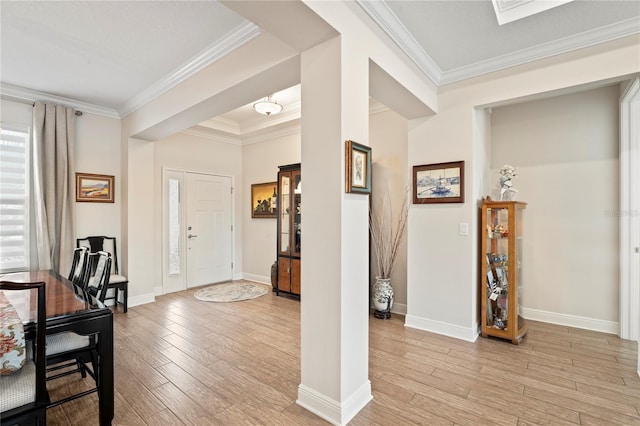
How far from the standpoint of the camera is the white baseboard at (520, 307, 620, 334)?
3.22m

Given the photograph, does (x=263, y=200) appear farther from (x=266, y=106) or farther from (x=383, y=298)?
(x=383, y=298)

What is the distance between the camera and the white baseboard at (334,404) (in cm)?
189

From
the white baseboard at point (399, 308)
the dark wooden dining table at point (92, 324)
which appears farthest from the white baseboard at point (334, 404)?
the white baseboard at point (399, 308)

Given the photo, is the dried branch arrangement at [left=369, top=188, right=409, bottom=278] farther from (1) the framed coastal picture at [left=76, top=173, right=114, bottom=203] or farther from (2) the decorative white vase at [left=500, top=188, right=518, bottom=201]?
(1) the framed coastal picture at [left=76, top=173, right=114, bottom=203]

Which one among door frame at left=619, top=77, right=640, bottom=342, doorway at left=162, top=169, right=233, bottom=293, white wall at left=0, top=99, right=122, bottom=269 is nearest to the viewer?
door frame at left=619, top=77, right=640, bottom=342

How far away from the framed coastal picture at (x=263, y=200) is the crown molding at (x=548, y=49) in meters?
3.30

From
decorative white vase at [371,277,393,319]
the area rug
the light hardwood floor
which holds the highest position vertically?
decorative white vase at [371,277,393,319]

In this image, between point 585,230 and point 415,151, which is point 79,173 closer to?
point 415,151

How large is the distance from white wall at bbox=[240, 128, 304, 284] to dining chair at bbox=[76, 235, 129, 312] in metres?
2.18

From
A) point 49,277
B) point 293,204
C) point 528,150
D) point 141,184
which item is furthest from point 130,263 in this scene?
point 528,150

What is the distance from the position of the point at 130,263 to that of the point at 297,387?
3302 mm

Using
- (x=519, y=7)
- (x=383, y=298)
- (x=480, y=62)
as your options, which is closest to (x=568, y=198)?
(x=480, y=62)

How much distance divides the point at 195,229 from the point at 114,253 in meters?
1.29

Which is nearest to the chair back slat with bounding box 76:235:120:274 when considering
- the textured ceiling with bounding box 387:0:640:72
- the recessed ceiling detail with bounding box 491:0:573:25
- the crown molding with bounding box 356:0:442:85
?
the crown molding with bounding box 356:0:442:85
